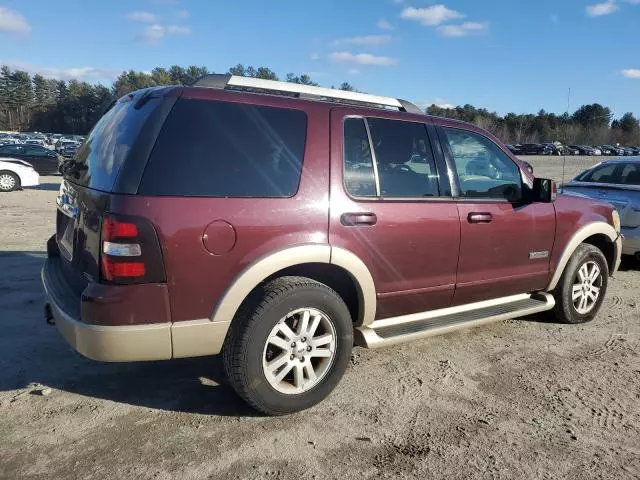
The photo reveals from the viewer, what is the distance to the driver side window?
4.10m

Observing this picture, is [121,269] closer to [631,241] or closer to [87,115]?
[631,241]

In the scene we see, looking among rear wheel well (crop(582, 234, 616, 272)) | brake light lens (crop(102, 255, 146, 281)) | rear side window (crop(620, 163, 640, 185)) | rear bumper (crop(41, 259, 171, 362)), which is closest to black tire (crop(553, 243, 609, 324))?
rear wheel well (crop(582, 234, 616, 272))

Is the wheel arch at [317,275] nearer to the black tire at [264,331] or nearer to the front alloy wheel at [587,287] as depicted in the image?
the black tire at [264,331]

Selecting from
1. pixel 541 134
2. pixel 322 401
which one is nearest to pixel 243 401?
pixel 322 401

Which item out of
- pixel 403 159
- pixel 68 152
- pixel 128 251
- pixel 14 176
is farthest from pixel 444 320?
pixel 68 152

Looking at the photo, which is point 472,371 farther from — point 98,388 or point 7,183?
point 7,183

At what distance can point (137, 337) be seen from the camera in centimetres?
282

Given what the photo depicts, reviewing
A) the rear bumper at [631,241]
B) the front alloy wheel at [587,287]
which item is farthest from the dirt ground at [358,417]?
the rear bumper at [631,241]

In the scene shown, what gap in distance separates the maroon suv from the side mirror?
0.15 feet

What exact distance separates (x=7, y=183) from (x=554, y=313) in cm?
1684

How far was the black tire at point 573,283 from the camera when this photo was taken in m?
4.89

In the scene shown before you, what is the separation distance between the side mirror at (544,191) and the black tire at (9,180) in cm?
1681

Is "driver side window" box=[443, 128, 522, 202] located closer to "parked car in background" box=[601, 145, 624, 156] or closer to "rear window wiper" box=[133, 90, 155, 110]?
"rear window wiper" box=[133, 90, 155, 110]

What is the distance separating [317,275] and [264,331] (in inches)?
24.4
